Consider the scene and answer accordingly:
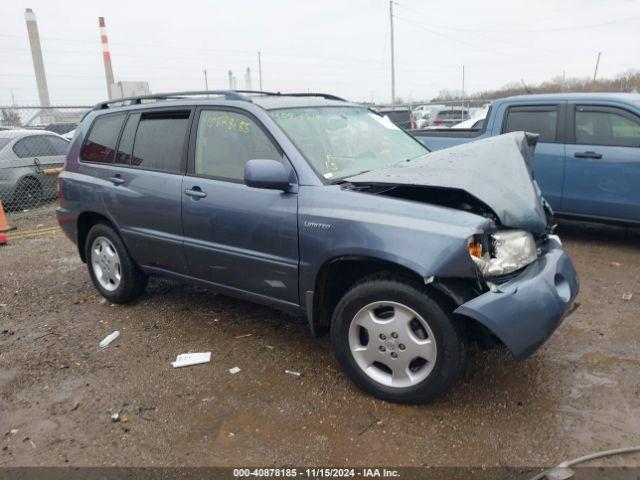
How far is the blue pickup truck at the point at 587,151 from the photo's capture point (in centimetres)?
555

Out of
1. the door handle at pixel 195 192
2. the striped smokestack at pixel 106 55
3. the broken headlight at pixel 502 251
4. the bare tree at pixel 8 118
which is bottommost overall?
the broken headlight at pixel 502 251

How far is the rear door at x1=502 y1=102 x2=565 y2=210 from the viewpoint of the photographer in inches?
236

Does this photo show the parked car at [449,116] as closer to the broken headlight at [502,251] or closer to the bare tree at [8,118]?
the bare tree at [8,118]

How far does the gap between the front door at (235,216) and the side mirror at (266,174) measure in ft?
0.43

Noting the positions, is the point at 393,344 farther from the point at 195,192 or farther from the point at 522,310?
the point at 195,192

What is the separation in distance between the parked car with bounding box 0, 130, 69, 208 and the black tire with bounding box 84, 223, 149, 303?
5.56 meters

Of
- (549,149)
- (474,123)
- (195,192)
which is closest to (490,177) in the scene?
(195,192)

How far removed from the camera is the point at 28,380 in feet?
11.5

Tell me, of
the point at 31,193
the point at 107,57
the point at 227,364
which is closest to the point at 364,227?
the point at 227,364

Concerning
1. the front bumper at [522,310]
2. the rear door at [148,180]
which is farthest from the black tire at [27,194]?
the front bumper at [522,310]

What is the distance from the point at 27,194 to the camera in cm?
949

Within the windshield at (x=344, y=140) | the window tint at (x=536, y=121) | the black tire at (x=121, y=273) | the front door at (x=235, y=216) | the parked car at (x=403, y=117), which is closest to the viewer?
the front door at (x=235, y=216)

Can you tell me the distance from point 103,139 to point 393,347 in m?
3.33

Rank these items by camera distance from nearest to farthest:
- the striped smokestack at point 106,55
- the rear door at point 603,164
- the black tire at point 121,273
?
the black tire at point 121,273, the rear door at point 603,164, the striped smokestack at point 106,55
